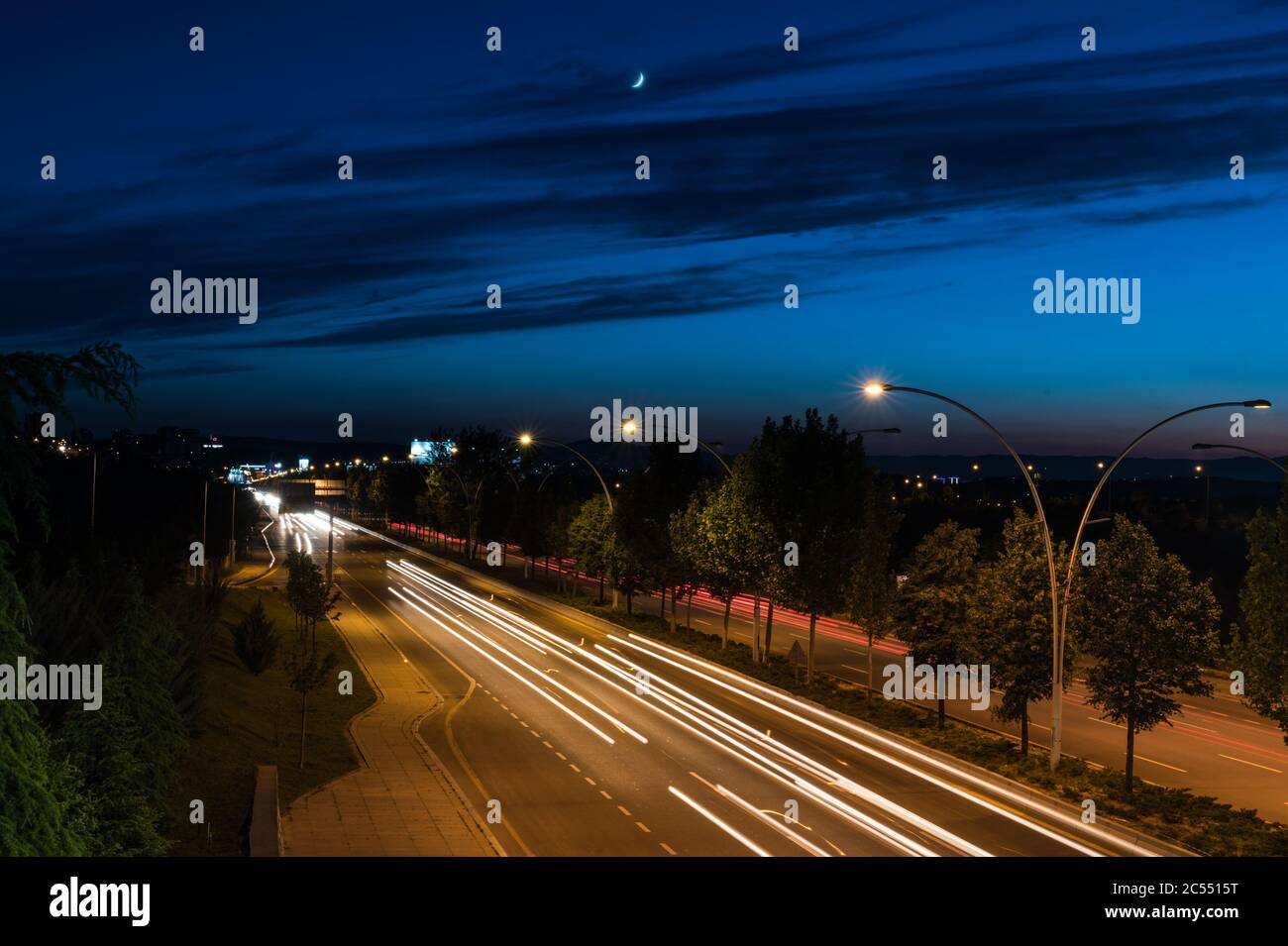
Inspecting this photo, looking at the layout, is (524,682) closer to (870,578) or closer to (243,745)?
(870,578)

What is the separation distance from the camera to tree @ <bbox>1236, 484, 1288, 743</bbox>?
68.3 feet

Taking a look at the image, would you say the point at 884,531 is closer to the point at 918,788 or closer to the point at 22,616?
the point at 918,788

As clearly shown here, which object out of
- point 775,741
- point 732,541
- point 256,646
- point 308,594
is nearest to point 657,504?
point 732,541

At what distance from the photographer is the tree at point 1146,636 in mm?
24281

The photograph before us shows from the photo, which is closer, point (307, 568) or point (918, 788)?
point (918, 788)

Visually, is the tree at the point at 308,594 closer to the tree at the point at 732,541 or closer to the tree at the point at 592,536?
the tree at the point at 732,541

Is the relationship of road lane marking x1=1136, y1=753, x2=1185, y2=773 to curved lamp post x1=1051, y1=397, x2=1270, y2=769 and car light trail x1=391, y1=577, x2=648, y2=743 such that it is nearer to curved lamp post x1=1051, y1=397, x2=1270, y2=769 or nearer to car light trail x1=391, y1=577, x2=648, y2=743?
curved lamp post x1=1051, y1=397, x2=1270, y2=769

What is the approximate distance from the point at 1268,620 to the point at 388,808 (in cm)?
1620

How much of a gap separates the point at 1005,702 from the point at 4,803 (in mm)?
24078

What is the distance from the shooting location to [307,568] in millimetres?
41781

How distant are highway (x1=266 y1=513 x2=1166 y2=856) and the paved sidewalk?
571 mm

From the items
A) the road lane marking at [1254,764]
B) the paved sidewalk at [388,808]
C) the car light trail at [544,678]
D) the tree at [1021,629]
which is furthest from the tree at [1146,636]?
the paved sidewalk at [388,808]
